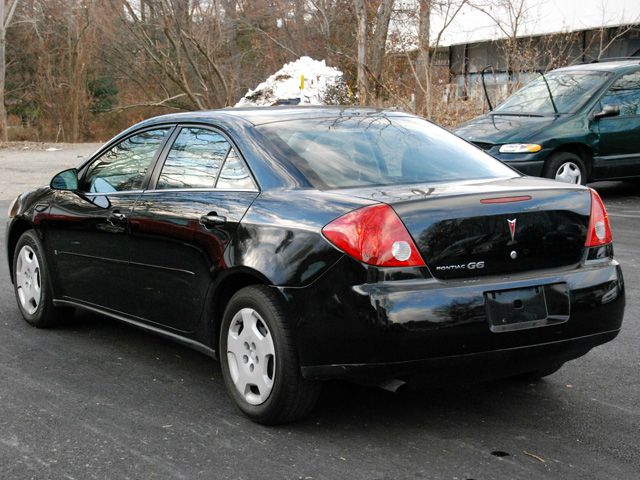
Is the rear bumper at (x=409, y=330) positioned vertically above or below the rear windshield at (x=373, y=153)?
below

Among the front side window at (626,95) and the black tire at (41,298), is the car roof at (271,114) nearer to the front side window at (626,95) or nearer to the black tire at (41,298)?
the black tire at (41,298)

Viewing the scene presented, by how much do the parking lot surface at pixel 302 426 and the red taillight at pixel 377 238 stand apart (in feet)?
2.67

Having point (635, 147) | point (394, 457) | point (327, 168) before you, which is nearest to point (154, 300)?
point (327, 168)

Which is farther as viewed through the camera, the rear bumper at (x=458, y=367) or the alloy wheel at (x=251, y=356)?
the alloy wheel at (x=251, y=356)

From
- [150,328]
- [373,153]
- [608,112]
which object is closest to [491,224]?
[373,153]

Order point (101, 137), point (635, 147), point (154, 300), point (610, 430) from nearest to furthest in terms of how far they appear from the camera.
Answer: point (610, 430) → point (154, 300) → point (635, 147) → point (101, 137)

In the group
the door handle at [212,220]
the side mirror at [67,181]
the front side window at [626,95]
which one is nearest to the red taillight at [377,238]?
the door handle at [212,220]

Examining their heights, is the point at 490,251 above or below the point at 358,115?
below

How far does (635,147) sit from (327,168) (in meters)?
9.39

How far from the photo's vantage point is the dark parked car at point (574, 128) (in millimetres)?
12500

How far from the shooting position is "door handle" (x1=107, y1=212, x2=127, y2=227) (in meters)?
5.63

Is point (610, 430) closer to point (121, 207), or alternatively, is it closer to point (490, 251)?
point (490, 251)

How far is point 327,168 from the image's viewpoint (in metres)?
4.87

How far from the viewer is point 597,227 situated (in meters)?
4.70
